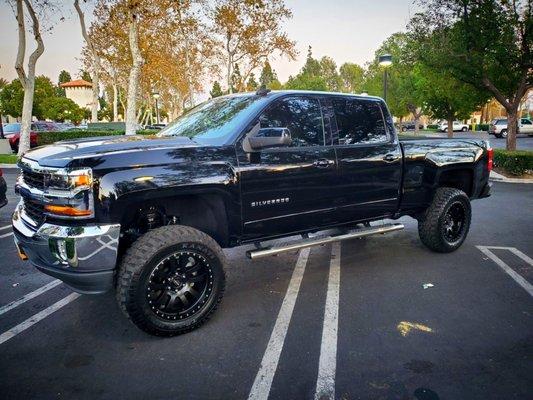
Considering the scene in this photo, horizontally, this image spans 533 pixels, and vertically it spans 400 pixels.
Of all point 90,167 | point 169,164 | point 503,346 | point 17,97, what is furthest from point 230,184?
point 17,97

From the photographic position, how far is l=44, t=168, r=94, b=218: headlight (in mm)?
3023

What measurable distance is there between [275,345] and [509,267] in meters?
3.53

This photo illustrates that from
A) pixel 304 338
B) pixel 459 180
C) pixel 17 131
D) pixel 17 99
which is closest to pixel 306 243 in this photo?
pixel 304 338

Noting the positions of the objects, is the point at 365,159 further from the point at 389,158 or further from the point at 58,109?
the point at 58,109

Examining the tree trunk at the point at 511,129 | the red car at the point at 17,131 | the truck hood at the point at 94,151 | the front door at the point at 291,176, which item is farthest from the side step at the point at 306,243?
the red car at the point at 17,131

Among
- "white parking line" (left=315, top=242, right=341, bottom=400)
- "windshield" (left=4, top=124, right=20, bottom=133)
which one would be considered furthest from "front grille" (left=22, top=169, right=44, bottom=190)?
"windshield" (left=4, top=124, right=20, bottom=133)

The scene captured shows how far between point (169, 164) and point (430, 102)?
2901 centimetres

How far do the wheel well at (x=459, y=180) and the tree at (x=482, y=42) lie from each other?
34.5ft

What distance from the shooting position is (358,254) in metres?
5.76

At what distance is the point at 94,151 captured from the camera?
126 inches

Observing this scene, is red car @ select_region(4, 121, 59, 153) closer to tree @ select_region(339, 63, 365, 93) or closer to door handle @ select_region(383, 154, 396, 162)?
door handle @ select_region(383, 154, 396, 162)

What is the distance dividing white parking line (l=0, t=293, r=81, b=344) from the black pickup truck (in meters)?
0.74

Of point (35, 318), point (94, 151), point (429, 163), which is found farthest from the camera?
point (429, 163)

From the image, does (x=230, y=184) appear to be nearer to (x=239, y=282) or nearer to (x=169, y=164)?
(x=169, y=164)
